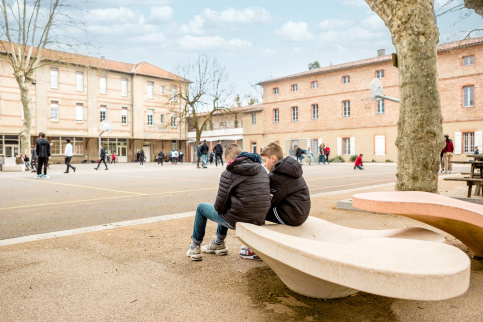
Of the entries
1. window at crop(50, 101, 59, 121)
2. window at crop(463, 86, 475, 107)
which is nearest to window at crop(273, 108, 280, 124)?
window at crop(463, 86, 475, 107)

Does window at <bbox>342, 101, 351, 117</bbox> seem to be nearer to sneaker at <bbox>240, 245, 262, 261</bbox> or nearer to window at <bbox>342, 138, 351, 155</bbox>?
window at <bbox>342, 138, 351, 155</bbox>

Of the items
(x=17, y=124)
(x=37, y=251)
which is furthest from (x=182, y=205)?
(x=17, y=124)

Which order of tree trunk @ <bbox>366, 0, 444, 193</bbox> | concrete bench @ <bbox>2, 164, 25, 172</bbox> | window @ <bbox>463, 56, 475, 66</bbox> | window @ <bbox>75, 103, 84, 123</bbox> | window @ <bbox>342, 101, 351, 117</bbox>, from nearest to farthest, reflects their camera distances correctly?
tree trunk @ <bbox>366, 0, 444, 193</bbox> → concrete bench @ <bbox>2, 164, 25, 172</bbox> → window @ <bbox>463, 56, 475, 66</bbox> → window @ <bbox>342, 101, 351, 117</bbox> → window @ <bbox>75, 103, 84, 123</bbox>

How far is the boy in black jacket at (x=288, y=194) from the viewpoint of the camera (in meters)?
3.38

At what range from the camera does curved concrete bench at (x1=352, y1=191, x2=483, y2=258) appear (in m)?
2.94

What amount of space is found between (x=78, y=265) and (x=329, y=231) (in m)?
2.39

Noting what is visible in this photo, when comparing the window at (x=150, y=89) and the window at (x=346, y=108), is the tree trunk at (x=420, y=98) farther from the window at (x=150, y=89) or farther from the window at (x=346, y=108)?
the window at (x=150, y=89)

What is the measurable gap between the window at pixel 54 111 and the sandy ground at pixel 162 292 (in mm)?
42526

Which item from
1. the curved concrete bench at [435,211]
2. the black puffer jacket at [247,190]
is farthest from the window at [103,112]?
the curved concrete bench at [435,211]

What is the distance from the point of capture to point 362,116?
38.5 meters

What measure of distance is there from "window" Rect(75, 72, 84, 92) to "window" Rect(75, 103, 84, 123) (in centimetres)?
185

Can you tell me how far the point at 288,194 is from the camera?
3447 millimetres

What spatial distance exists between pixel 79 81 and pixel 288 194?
46.4 meters

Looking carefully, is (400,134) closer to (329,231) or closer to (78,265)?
(329,231)
